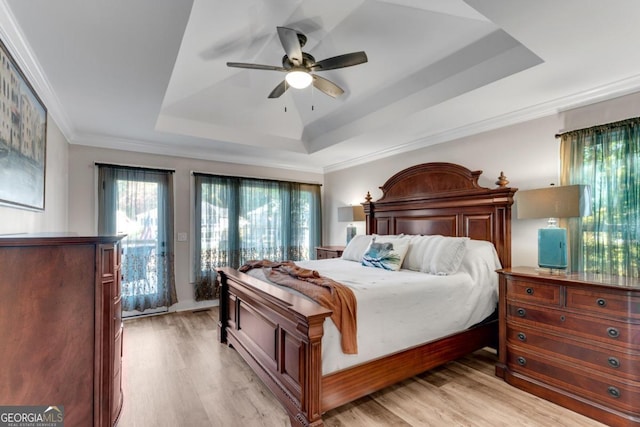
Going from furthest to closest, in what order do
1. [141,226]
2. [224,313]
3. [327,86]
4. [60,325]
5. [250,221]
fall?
[250,221]
[141,226]
[224,313]
[327,86]
[60,325]

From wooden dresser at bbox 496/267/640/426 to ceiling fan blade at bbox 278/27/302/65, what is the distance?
8.42ft

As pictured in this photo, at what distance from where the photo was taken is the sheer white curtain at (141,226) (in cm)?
409

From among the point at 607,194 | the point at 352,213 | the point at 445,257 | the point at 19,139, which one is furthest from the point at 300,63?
the point at 352,213

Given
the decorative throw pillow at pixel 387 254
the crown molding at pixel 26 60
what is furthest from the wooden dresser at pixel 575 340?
the crown molding at pixel 26 60

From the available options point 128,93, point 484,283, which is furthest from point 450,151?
point 128,93

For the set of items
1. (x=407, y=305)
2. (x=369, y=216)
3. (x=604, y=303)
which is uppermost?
(x=369, y=216)

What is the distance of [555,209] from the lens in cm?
249

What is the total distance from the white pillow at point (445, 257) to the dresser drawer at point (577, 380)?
809mm

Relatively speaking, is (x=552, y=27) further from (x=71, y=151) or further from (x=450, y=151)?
(x=71, y=151)

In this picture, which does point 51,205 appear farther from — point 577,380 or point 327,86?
point 577,380

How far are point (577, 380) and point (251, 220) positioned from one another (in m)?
4.44

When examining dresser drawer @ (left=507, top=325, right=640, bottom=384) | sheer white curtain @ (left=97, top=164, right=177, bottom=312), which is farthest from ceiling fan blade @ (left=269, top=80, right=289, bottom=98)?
dresser drawer @ (left=507, top=325, right=640, bottom=384)

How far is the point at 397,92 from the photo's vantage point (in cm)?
338

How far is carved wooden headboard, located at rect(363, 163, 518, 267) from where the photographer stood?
3168 millimetres
